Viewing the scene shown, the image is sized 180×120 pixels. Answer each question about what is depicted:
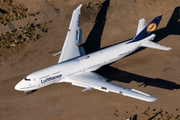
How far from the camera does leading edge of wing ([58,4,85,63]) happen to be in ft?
105

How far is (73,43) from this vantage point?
33.0 meters

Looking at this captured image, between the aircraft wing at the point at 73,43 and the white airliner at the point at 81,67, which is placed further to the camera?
the aircraft wing at the point at 73,43

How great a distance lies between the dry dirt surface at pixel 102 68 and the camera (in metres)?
28.7

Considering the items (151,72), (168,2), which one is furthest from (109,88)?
(168,2)

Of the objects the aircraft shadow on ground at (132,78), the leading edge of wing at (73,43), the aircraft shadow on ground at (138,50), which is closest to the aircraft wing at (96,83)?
the aircraft shadow on ground at (132,78)

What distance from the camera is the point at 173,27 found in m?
37.9

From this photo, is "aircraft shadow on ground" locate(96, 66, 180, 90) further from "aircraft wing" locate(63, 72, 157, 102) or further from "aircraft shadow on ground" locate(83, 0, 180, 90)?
"aircraft wing" locate(63, 72, 157, 102)

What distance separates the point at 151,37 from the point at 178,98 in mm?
14076

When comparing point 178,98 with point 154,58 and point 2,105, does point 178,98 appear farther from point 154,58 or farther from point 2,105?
point 2,105

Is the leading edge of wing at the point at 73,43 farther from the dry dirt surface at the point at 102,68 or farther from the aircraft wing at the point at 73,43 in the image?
the dry dirt surface at the point at 102,68

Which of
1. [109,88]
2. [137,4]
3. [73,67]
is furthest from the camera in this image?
[137,4]

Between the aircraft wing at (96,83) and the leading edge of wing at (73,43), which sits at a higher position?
the leading edge of wing at (73,43)

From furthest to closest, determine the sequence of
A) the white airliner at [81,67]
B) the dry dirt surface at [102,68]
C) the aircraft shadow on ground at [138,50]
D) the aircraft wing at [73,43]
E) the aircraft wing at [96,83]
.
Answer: the aircraft wing at [73,43] < the aircraft shadow on ground at [138,50] < the dry dirt surface at [102,68] < the white airliner at [81,67] < the aircraft wing at [96,83]

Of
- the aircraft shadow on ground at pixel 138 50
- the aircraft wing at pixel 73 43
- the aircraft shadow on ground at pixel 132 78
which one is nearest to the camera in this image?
the aircraft shadow on ground at pixel 132 78
